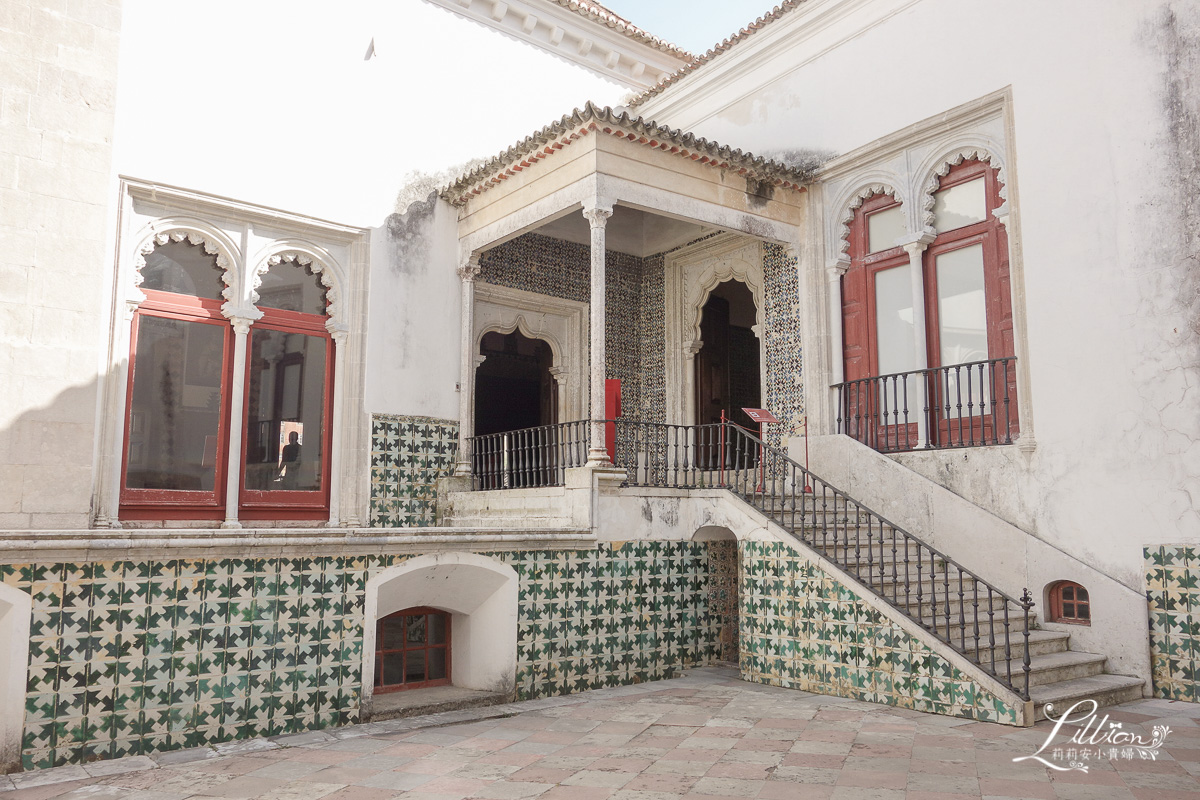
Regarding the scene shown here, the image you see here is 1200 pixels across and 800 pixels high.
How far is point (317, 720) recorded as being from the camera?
17.3 ft

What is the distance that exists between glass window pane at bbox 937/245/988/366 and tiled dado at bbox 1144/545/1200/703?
7.45 feet

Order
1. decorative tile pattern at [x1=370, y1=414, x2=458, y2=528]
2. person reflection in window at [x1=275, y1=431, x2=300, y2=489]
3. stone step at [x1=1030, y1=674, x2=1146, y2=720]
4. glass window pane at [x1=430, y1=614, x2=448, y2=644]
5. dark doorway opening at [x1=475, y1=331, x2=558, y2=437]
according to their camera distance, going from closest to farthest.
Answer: stone step at [x1=1030, y1=674, x2=1146, y2=720] → glass window pane at [x1=430, y1=614, x2=448, y2=644] → person reflection in window at [x1=275, y1=431, x2=300, y2=489] → decorative tile pattern at [x1=370, y1=414, x2=458, y2=528] → dark doorway opening at [x1=475, y1=331, x2=558, y2=437]

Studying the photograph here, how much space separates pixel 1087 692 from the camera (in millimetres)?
5625

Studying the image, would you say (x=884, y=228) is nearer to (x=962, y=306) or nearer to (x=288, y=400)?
(x=962, y=306)

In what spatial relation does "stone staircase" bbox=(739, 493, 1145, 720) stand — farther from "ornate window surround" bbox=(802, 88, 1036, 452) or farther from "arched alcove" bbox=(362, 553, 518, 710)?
"arched alcove" bbox=(362, 553, 518, 710)

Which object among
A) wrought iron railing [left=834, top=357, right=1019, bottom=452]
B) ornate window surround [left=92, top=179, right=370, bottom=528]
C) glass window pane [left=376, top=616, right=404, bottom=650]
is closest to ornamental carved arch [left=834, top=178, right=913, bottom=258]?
wrought iron railing [left=834, top=357, right=1019, bottom=452]

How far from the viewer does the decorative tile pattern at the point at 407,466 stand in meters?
8.61

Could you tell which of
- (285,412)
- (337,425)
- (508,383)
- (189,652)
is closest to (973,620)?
(189,652)

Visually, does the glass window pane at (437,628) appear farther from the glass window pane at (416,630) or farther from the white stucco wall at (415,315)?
the white stucco wall at (415,315)

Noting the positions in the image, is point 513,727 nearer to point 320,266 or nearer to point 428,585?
point 428,585

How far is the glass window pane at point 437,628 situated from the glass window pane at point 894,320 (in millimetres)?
4743

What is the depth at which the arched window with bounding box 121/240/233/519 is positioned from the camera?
24.6ft

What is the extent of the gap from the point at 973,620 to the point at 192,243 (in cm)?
704

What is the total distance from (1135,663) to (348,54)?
8.53 m
